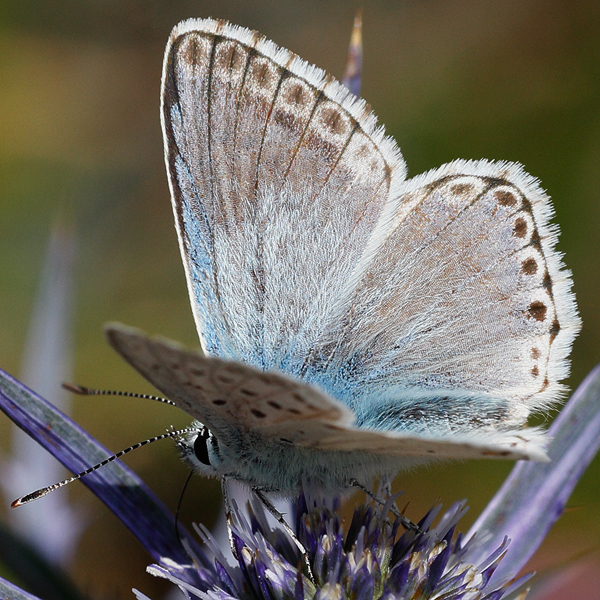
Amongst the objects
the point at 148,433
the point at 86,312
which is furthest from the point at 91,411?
the point at 86,312

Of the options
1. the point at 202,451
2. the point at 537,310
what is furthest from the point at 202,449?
the point at 537,310

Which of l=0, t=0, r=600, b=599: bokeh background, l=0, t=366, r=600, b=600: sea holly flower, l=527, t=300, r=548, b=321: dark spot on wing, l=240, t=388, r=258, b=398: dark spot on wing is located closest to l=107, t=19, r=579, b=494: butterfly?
l=527, t=300, r=548, b=321: dark spot on wing

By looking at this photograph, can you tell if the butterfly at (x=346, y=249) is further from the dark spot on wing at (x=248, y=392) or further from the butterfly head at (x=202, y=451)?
the dark spot on wing at (x=248, y=392)

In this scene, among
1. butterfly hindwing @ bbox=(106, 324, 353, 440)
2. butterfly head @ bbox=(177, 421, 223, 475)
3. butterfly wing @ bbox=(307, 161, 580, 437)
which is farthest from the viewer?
butterfly wing @ bbox=(307, 161, 580, 437)

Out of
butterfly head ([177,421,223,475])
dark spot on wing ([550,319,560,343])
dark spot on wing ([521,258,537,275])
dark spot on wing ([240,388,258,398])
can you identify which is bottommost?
butterfly head ([177,421,223,475])

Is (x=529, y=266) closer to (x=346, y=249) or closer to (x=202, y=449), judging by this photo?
(x=346, y=249)

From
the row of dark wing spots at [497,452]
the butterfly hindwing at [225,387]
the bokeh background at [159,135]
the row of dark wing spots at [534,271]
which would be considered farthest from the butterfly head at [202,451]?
the bokeh background at [159,135]

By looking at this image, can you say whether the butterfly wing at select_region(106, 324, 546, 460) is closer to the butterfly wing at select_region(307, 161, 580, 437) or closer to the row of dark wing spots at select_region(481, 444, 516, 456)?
the row of dark wing spots at select_region(481, 444, 516, 456)
